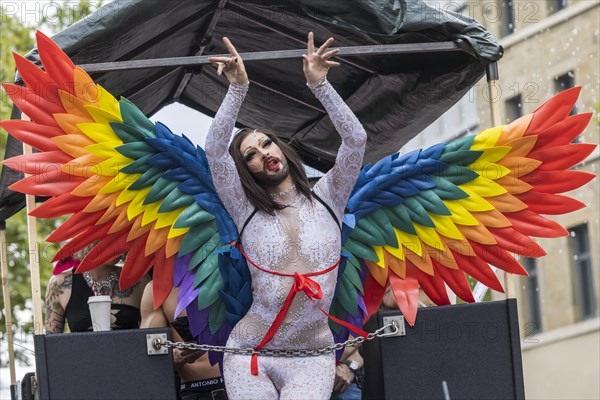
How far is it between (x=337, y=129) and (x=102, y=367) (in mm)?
1479

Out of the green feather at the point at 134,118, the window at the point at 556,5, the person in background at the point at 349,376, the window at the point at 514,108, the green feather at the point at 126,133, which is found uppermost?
the window at the point at 556,5

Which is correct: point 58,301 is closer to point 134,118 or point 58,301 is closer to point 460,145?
point 134,118

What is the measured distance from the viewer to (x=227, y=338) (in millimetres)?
6359

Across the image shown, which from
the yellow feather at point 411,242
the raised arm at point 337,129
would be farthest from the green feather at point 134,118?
the yellow feather at point 411,242

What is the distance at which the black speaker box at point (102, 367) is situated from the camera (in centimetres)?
594

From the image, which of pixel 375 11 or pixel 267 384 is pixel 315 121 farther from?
pixel 267 384

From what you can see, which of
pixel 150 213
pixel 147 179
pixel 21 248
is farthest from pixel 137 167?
pixel 21 248

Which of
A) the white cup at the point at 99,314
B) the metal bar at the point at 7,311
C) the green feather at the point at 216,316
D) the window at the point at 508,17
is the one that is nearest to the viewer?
the white cup at the point at 99,314

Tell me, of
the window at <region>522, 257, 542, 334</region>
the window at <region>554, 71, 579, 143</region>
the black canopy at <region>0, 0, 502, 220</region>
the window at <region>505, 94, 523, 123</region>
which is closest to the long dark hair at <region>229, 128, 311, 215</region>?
the black canopy at <region>0, 0, 502, 220</region>

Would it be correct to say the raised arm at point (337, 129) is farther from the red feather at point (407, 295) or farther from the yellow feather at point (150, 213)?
the yellow feather at point (150, 213)

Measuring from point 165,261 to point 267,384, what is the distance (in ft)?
2.95

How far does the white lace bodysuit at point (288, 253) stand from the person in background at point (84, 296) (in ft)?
3.89

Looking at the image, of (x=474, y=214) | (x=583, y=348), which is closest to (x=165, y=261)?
(x=474, y=214)

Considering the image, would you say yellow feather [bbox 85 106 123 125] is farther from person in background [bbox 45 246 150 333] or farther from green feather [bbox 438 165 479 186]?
green feather [bbox 438 165 479 186]
